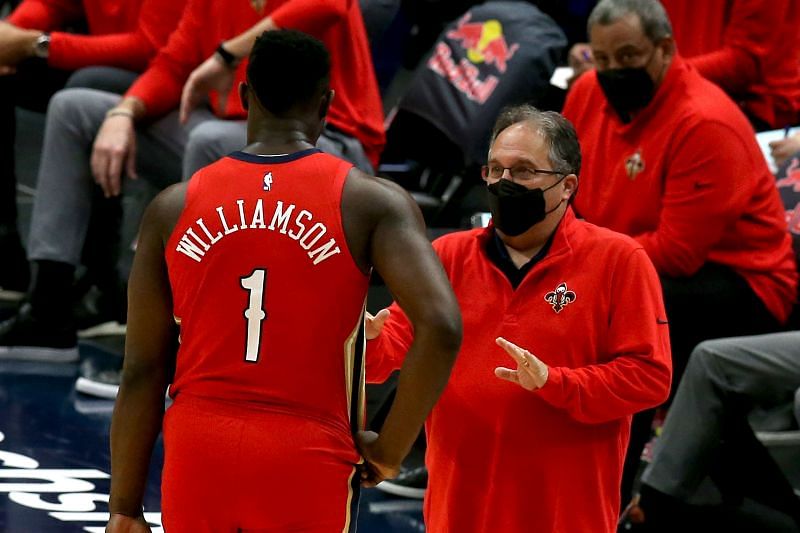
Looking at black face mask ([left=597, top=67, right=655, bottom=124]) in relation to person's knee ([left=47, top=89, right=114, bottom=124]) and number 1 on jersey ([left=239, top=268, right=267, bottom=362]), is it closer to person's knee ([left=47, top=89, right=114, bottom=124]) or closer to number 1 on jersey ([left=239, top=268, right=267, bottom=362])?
person's knee ([left=47, top=89, right=114, bottom=124])

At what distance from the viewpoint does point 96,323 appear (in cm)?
595

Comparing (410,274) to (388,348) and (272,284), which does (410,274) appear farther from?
(388,348)

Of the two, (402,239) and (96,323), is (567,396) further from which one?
(96,323)

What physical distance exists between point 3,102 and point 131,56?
0.62 metres

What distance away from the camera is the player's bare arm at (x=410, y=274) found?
2350 mm

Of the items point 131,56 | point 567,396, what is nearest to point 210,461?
point 567,396

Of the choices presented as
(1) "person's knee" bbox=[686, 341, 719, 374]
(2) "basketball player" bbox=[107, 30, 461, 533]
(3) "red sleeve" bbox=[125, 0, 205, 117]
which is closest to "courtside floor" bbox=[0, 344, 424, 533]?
(1) "person's knee" bbox=[686, 341, 719, 374]

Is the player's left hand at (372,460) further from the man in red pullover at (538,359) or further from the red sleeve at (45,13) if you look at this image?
the red sleeve at (45,13)

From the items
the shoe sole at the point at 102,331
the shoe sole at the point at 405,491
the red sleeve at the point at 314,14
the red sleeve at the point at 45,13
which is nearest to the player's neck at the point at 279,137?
the shoe sole at the point at 405,491

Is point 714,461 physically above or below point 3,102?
below

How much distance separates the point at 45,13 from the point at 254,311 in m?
4.08

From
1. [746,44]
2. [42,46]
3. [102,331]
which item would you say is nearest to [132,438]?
[746,44]

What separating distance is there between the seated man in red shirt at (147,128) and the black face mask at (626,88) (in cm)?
109

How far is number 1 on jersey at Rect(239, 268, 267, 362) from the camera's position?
2.37 m
